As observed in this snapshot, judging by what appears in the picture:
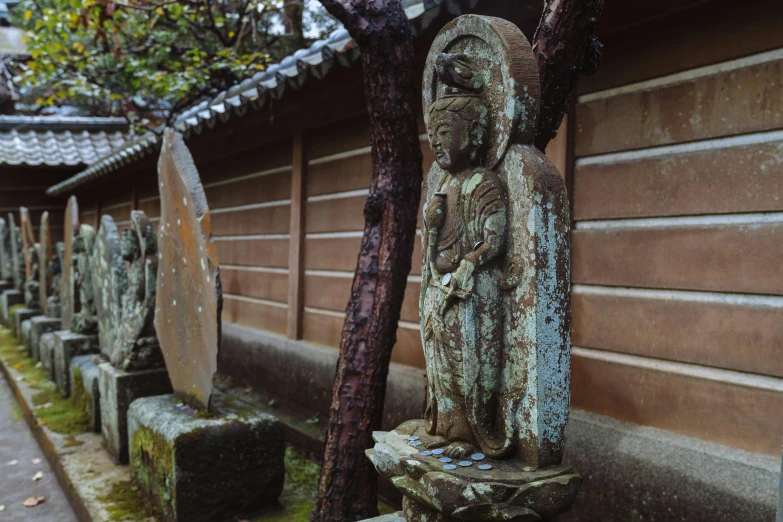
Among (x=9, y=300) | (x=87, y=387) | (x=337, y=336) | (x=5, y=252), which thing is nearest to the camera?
(x=87, y=387)

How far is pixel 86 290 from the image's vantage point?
21.0ft

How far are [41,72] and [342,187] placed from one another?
235 inches

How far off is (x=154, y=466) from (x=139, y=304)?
4.87 feet

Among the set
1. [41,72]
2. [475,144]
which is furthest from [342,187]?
[41,72]

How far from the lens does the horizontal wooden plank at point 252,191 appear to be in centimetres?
694

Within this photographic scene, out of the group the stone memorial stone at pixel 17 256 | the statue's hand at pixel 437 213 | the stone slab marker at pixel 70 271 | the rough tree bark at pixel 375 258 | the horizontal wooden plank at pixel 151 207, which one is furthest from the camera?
the stone memorial stone at pixel 17 256

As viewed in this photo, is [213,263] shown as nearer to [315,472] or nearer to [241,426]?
[241,426]

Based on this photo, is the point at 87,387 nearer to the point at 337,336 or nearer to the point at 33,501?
the point at 33,501

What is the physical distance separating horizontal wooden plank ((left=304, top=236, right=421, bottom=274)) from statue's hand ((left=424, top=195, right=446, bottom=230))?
125 inches

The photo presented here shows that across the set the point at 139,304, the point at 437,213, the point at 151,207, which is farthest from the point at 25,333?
the point at 437,213

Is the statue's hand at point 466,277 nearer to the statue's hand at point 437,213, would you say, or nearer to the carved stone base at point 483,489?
the statue's hand at point 437,213

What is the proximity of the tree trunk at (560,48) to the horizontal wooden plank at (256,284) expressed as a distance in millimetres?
4724

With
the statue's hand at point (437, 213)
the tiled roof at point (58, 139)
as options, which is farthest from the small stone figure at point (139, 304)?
the tiled roof at point (58, 139)

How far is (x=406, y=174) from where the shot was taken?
10.9 feet
